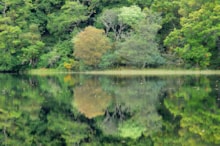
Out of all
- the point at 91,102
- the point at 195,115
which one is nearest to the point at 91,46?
the point at 91,102

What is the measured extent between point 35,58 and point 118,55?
445 inches

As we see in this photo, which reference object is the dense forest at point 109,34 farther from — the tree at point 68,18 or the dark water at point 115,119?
the dark water at point 115,119

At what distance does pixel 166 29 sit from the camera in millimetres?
47250

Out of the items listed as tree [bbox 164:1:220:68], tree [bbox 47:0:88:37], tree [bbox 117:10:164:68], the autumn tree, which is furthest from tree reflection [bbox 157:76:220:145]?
tree [bbox 47:0:88:37]

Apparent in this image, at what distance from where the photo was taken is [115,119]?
14.7m

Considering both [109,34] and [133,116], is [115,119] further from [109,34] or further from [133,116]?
[109,34]

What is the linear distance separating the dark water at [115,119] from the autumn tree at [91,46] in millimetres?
21859

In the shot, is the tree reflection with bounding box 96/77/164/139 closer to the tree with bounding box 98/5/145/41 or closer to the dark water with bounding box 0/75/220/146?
the dark water with bounding box 0/75/220/146

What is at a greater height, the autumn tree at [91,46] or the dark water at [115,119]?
the dark water at [115,119]

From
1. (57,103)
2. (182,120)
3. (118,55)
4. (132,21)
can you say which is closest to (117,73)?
(118,55)

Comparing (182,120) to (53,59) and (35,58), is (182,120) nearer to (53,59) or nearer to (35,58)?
(53,59)

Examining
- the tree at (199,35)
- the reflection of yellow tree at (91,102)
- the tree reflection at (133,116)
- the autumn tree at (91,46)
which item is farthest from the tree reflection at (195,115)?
the autumn tree at (91,46)

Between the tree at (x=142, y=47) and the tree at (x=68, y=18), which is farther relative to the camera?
the tree at (x=68, y=18)

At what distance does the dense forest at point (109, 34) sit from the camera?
4006 cm
